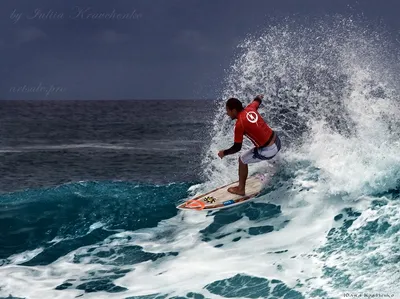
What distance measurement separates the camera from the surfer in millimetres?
10820

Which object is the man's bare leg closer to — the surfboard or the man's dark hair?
the surfboard

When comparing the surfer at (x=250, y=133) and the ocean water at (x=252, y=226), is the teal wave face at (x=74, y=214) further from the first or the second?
the surfer at (x=250, y=133)

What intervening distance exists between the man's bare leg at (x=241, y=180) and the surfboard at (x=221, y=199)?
0.10 m

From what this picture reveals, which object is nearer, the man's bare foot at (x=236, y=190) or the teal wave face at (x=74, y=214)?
the teal wave face at (x=74, y=214)

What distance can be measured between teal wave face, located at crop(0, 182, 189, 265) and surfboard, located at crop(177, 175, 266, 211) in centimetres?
81

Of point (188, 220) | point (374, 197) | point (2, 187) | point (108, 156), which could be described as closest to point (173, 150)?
point (108, 156)

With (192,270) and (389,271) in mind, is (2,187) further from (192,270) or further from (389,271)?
(389,271)

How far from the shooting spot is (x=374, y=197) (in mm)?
9961

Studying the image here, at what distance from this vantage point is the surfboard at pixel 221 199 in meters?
11.8

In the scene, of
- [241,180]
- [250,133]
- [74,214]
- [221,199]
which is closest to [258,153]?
[250,133]

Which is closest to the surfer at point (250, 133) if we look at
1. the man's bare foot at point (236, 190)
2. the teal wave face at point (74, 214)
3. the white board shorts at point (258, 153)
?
the white board shorts at point (258, 153)

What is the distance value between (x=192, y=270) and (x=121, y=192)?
6.29 meters

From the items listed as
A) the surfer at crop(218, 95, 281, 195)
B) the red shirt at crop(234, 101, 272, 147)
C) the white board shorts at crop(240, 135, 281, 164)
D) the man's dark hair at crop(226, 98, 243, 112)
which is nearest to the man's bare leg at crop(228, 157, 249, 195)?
the surfer at crop(218, 95, 281, 195)

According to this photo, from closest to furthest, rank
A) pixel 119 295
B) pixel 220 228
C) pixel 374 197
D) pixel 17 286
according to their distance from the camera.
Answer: pixel 119 295 < pixel 17 286 < pixel 374 197 < pixel 220 228
